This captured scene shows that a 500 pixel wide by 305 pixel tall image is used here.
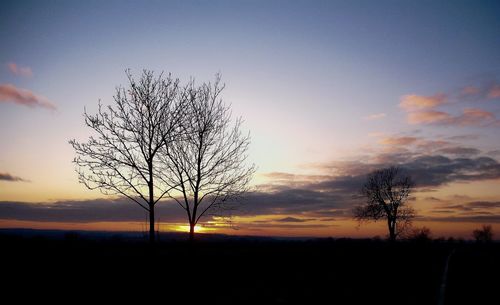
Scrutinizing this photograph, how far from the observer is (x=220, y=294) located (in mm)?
10289

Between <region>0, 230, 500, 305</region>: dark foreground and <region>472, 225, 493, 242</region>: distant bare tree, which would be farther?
<region>472, 225, 493, 242</region>: distant bare tree

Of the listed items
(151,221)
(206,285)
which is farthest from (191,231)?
(206,285)

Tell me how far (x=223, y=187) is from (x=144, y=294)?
1361 cm

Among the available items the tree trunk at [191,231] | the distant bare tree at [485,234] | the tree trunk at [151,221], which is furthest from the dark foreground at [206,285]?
the distant bare tree at [485,234]

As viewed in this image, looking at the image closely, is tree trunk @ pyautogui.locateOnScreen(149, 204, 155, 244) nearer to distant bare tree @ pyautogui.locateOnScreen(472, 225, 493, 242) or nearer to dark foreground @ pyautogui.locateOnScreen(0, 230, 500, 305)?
dark foreground @ pyautogui.locateOnScreen(0, 230, 500, 305)

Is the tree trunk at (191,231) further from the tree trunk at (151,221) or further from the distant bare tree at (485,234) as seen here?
the distant bare tree at (485,234)

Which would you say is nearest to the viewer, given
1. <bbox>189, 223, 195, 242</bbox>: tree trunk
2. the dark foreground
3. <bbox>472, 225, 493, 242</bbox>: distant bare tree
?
the dark foreground

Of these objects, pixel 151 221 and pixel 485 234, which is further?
pixel 485 234

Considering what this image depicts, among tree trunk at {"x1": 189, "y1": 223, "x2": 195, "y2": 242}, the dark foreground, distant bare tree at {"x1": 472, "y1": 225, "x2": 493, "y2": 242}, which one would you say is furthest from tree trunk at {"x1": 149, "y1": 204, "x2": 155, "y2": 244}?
distant bare tree at {"x1": 472, "y1": 225, "x2": 493, "y2": 242}

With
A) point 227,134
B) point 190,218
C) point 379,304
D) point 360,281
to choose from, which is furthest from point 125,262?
Answer: point 379,304

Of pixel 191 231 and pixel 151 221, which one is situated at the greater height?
pixel 151 221

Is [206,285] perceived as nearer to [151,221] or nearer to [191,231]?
[151,221]

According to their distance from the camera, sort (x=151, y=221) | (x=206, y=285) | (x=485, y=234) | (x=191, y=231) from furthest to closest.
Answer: (x=485, y=234) → (x=191, y=231) → (x=151, y=221) → (x=206, y=285)

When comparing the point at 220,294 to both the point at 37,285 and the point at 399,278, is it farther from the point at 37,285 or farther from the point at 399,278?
A: the point at 399,278
